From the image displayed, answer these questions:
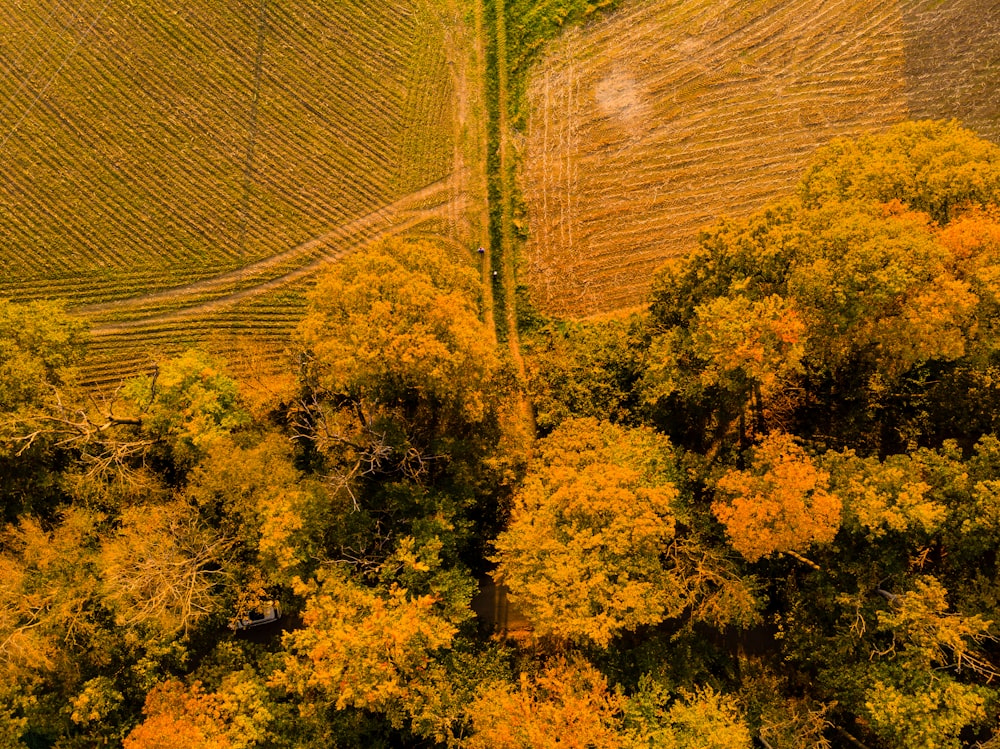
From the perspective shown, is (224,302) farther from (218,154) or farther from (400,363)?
(400,363)

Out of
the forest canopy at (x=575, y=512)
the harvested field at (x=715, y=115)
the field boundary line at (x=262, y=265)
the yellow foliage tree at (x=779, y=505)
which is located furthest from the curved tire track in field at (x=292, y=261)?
the yellow foliage tree at (x=779, y=505)

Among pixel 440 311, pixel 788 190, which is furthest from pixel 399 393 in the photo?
pixel 788 190

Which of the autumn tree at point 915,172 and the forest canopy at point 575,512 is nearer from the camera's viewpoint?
the forest canopy at point 575,512

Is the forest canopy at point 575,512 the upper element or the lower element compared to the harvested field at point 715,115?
lower

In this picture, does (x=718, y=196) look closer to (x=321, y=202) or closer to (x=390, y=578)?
(x=321, y=202)

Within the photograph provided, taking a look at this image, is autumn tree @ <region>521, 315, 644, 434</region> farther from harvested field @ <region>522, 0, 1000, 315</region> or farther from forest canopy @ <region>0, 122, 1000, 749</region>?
harvested field @ <region>522, 0, 1000, 315</region>

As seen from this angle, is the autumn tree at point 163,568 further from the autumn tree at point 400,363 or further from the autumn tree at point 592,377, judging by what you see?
the autumn tree at point 592,377
